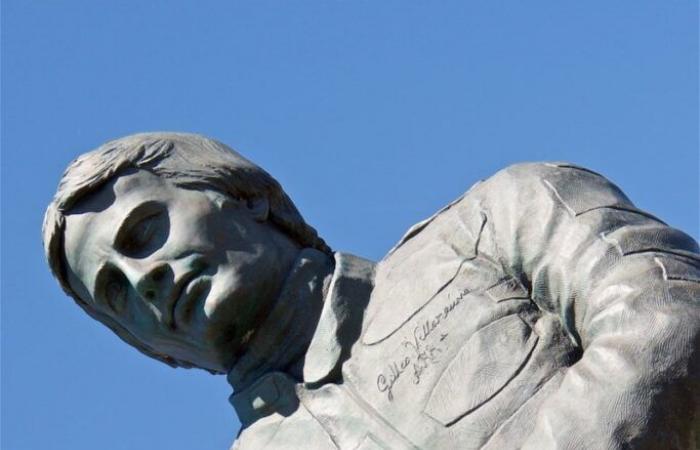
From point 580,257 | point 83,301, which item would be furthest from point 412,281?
point 83,301

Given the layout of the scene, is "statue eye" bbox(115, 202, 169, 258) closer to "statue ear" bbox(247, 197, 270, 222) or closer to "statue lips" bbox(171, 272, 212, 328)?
"statue lips" bbox(171, 272, 212, 328)

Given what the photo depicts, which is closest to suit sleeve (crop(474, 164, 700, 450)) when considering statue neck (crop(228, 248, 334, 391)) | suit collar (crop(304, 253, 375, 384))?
suit collar (crop(304, 253, 375, 384))

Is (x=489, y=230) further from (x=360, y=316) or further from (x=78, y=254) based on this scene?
(x=78, y=254)

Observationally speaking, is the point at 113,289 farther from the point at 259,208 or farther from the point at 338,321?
the point at 338,321

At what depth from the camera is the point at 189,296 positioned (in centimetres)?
834

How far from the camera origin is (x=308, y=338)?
841 centimetres

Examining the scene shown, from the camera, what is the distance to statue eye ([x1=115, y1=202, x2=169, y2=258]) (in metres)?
8.46

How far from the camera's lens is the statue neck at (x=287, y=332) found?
843 centimetres

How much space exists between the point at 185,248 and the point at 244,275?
0.23 metres

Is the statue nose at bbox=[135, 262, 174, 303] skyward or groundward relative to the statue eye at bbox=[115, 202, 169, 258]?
groundward
